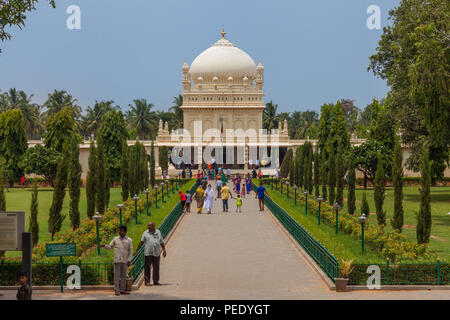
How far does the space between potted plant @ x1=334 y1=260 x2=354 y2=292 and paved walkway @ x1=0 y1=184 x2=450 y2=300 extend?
23 centimetres

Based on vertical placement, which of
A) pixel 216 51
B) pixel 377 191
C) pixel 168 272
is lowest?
pixel 168 272

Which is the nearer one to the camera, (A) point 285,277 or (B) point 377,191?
(A) point 285,277

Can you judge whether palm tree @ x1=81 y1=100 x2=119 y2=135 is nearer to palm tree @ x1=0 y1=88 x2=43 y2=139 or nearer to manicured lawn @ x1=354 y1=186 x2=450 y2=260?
palm tree @ x1=0 y1=88 x2=43 y2=139

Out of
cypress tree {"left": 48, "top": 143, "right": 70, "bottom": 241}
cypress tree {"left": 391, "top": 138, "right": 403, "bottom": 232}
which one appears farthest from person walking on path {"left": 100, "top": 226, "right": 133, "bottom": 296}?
cypress tree {"left": 391, "top": 138, "right": 403, "bottom": 232}

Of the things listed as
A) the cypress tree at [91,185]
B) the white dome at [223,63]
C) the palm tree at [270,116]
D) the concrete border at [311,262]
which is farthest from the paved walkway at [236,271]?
the palm tree at [270,116]

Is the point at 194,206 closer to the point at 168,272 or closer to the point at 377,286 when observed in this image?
the point at 168,272

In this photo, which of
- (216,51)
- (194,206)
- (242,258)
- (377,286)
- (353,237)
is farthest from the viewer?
(216,51)

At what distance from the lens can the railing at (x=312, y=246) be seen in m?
14.7

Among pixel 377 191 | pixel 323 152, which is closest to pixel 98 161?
pixel 377 191

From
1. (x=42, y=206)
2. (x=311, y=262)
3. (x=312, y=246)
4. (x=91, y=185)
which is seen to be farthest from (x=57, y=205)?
(x=42, y=206)

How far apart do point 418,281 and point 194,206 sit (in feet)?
64.5

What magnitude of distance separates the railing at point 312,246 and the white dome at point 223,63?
4958cm

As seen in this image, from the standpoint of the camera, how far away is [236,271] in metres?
16.0

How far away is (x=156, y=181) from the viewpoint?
173ft
